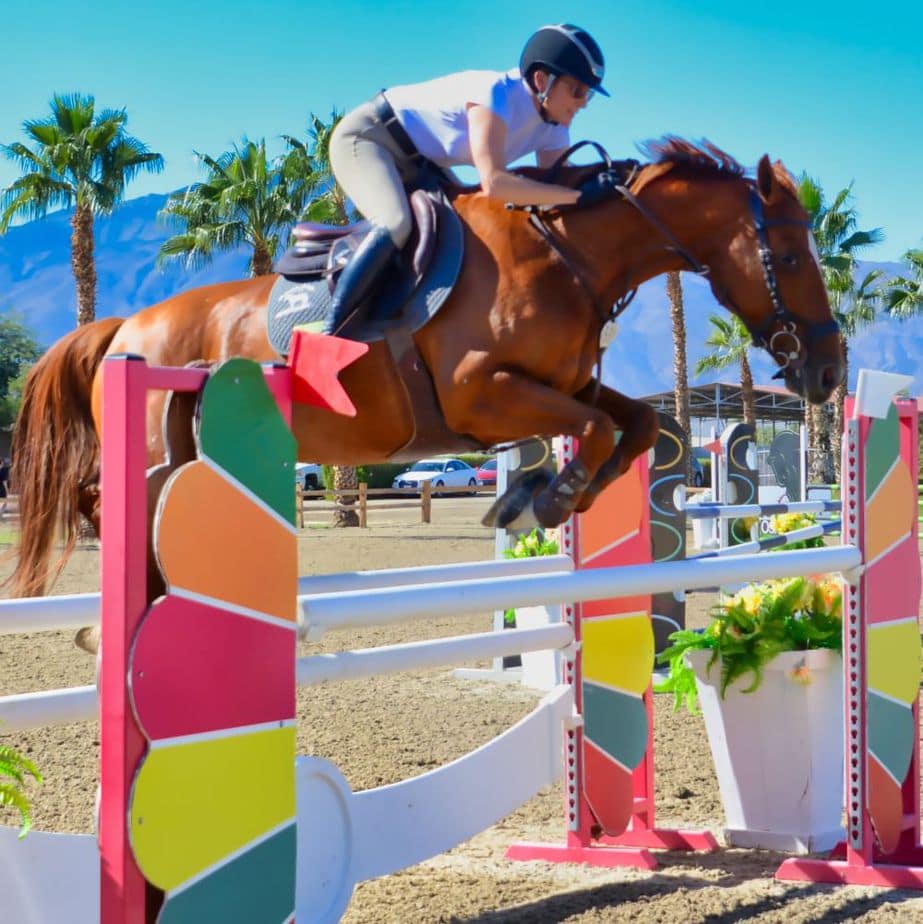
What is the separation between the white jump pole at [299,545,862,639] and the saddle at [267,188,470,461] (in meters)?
0.88

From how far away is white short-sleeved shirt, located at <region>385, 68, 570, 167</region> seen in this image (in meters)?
3.28

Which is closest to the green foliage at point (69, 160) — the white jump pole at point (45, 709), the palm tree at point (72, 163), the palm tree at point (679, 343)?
the palm tree at point (72, 163)

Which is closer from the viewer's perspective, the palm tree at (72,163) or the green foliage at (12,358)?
the palm tree at (72,163)

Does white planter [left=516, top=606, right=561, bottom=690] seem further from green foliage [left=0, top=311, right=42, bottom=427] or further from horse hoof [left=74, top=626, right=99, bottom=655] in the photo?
green foliage [left=0, top=311, right=42, bottom=427]

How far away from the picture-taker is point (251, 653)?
5.36 ft

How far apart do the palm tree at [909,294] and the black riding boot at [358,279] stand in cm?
2872

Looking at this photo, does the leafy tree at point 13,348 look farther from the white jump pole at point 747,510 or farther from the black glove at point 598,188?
the black glove at point 598,188

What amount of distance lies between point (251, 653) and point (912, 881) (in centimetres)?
211

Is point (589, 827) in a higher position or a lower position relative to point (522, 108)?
lower

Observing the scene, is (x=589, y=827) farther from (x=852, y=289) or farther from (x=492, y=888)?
(x=852, y=289)

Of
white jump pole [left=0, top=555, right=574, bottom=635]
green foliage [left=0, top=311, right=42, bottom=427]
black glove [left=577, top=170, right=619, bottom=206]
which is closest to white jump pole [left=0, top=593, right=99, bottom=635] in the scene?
white jump pole [left=0, top=555, right=574, bottom=635]

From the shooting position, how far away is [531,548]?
6.33 meters

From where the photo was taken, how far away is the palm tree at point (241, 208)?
857 inches

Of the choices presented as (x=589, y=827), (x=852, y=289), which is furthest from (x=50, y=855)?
(x=852, y=289)
